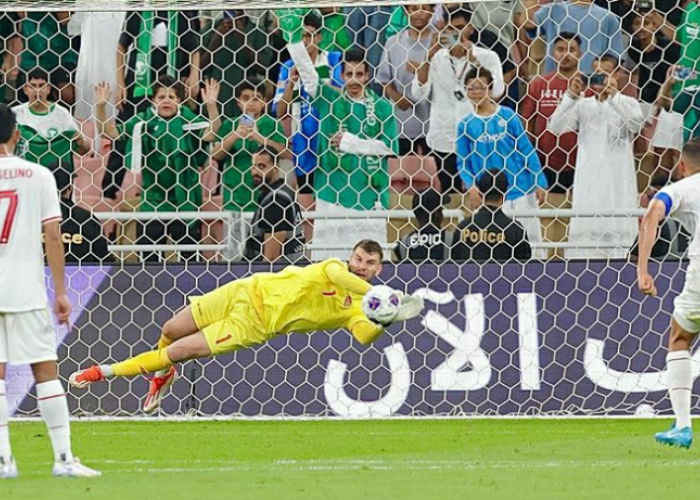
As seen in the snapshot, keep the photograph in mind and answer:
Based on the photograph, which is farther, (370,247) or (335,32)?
(335,32)

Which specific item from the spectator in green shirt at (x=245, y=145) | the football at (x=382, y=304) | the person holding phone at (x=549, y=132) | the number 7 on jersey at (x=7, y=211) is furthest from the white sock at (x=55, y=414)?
the person holding phone at (x=549, y=132)

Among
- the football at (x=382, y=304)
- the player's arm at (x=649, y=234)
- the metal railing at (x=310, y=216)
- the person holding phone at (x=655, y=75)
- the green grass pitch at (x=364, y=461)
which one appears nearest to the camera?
the green grass pitch at (x=364, y=461)

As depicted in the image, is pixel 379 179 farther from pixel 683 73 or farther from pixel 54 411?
pixel 54 411

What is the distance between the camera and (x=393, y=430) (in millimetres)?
10219

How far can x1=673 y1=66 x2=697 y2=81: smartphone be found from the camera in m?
12.0

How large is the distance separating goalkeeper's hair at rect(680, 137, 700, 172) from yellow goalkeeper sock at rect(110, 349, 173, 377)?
408cm

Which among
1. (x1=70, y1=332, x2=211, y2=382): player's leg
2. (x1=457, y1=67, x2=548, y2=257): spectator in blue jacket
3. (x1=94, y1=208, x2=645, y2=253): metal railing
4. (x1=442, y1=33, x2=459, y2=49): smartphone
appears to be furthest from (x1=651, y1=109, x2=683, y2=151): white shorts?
(x1=70, y1=332, x2=211, y2=382): player's leg

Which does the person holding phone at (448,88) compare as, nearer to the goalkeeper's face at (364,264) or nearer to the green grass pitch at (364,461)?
the goalkeeper's face at (364,264)

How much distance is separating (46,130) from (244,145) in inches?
64.1

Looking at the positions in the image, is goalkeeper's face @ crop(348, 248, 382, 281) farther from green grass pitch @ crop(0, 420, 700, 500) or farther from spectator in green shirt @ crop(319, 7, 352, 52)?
spectator in green shirt @ crop(319, 7, 352, 52)

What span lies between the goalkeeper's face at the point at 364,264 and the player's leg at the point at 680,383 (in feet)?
8.64

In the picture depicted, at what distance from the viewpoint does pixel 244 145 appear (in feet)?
41.2

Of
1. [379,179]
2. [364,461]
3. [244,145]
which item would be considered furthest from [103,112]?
[364,461]

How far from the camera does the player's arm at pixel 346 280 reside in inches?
402
